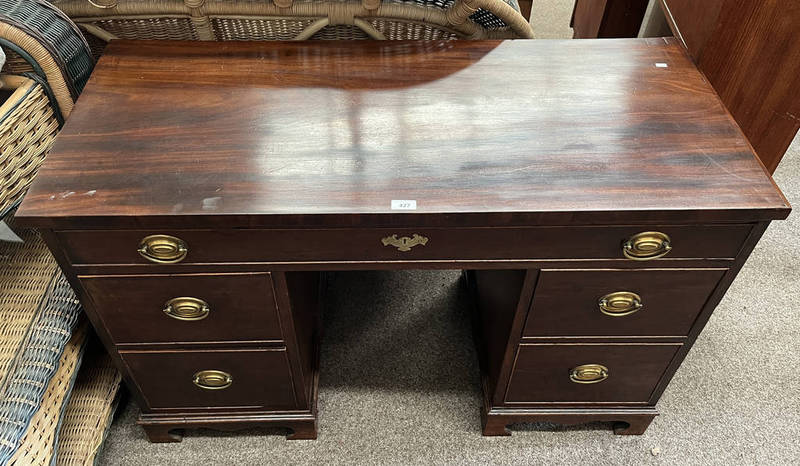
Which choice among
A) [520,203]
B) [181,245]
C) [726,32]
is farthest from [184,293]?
[726,32]

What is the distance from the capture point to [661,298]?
0.96 meters

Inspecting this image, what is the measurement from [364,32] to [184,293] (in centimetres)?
60

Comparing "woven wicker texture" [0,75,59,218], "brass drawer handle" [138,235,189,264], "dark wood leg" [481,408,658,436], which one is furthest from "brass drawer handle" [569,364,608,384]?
"woven wicker texture" [0,75,59,218]

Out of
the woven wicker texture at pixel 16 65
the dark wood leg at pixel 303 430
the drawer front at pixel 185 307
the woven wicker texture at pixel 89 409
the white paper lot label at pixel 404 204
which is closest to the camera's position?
the white paper lot label at pixel 404 204

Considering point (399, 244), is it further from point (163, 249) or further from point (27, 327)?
point (27, 327)

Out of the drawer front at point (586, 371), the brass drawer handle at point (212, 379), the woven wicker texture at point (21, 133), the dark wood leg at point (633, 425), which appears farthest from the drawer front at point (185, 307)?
the dark wood leg at point (633, 425)

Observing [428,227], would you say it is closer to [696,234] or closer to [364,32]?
[696,234]

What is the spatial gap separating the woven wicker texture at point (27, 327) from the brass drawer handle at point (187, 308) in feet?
0.81

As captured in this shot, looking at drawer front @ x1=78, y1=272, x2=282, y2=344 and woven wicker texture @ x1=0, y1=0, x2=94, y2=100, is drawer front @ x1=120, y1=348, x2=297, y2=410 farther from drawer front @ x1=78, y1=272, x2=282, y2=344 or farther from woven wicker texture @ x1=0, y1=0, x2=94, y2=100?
woven wicker texture @ x1=0, y1=0, x2=94, y2=100

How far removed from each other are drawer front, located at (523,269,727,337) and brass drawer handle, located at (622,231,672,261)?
0.04 meters

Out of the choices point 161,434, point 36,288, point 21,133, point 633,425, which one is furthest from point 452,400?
point 21,133

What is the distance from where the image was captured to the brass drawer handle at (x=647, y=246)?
845 millimetres

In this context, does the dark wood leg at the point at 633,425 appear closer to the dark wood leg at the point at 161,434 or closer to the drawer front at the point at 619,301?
the drawer front at the point at 619,301

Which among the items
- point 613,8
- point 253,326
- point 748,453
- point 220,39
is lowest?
point 748,453
